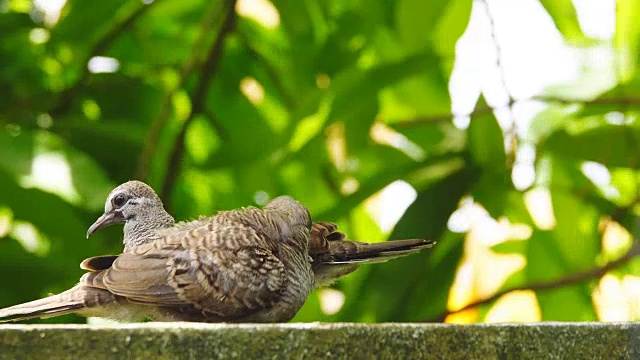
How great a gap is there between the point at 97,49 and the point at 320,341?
110 centimetres

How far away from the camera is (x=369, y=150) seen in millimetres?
1500

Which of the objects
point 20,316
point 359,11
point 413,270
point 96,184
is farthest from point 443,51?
point 20,316

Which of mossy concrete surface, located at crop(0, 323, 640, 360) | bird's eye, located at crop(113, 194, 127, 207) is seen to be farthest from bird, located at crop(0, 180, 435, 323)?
mossy concrete surface, located at crop(0, 323, 640, 360)

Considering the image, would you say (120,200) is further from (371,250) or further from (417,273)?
(417,273)

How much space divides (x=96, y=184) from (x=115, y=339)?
2.59ft

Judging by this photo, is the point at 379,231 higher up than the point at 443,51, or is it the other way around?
the point at 443,51

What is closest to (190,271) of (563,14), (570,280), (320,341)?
(320,341)

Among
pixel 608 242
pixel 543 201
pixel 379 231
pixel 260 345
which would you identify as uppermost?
pixel 260 345

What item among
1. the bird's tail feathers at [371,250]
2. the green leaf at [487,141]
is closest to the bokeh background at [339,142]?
the green leaf at [487,141]

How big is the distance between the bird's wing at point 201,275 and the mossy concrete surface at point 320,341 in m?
0.11

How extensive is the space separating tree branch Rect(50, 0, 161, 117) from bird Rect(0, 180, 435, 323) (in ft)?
2.76

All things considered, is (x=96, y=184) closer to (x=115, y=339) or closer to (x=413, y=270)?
(x=413, y=270)

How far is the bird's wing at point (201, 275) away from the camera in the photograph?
0.60 m

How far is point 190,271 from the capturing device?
61 cm
